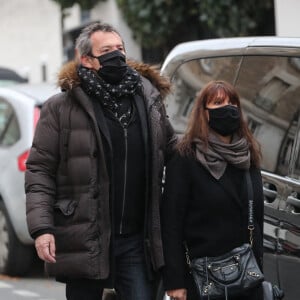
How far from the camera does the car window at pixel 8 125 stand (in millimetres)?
8430

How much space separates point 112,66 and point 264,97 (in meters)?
1.24

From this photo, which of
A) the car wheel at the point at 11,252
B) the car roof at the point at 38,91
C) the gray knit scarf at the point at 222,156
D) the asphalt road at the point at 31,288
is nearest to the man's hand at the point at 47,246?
the gray knit scarf at the point at 222,156

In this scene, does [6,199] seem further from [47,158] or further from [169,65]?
[47,158]

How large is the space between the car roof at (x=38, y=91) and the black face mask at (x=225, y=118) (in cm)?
450

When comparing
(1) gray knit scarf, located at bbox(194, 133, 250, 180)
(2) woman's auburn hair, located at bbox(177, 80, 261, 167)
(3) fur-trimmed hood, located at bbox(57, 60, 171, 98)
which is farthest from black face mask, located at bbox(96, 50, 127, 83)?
(1) gray knit scarf, located at bbox(194, 133, 250, 180)

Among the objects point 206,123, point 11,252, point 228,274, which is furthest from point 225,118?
point 11,252

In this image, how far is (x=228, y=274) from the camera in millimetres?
4016

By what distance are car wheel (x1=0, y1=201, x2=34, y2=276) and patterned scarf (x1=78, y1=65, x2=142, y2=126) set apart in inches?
166

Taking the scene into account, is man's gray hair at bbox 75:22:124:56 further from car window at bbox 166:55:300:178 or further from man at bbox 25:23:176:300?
car window at bbox 166:55:300:178

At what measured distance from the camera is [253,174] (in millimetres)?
4184

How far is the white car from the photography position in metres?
8.13

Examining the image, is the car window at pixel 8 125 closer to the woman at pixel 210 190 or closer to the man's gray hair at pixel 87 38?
the man's gray hair at pixel 87 38

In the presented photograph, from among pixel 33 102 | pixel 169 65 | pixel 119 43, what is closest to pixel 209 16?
pixel 33 102

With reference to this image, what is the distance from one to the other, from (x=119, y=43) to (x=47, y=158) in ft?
2.00
